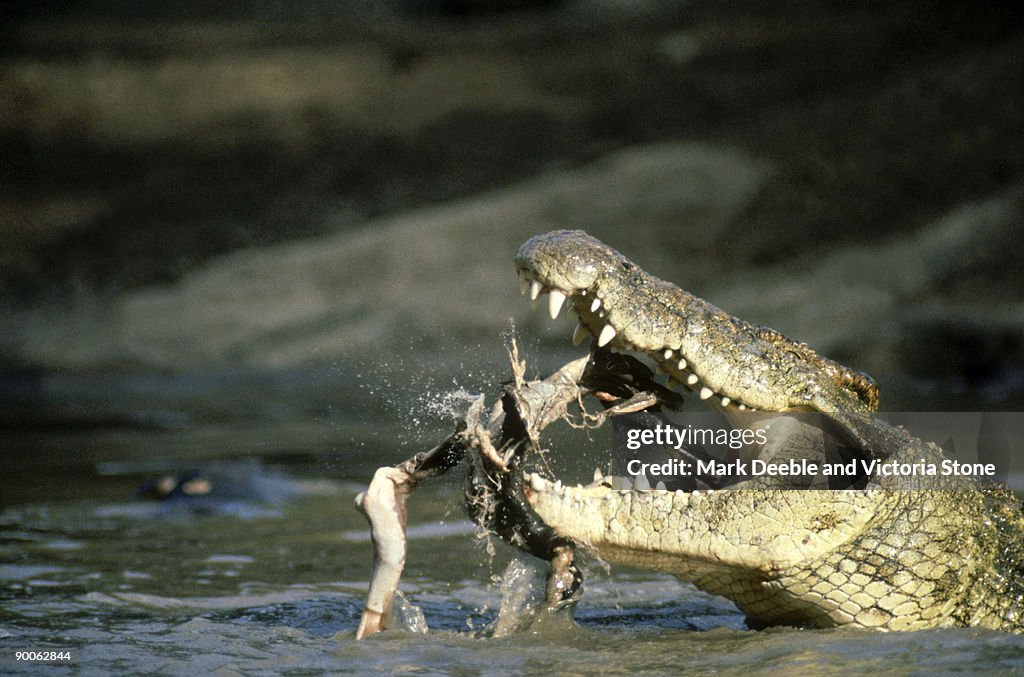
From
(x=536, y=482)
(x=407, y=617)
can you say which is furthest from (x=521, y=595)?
(x=536, y=482)

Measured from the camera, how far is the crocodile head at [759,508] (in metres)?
3.47

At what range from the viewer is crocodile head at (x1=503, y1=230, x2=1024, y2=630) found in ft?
11.4

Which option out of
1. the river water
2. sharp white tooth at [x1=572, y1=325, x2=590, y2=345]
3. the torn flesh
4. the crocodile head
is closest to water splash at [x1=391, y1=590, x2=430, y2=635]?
the river water

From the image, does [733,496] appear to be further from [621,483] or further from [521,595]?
[521,595]

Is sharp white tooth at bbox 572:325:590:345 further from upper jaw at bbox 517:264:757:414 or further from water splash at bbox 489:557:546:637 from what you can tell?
water splash at bbox 489:557:546:637

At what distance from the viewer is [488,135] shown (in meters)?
14.6

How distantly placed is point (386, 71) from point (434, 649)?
12.2 metres

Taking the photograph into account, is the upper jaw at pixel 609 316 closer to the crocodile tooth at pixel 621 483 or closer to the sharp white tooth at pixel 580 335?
the sharp white tooth at pixel 580 335

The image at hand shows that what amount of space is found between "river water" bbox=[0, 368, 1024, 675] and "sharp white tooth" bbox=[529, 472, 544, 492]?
0.49m

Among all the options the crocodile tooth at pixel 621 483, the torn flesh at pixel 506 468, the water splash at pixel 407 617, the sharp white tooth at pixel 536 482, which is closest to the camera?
the sharp white tooth at pixel 536 482

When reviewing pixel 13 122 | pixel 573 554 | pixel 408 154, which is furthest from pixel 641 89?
pixel 573 554

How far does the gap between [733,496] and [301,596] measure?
5.69 feet

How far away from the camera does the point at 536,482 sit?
11.3 ft

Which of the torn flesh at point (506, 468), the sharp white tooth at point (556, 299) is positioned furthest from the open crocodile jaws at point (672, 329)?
the torn flesh at point (506, 468)
